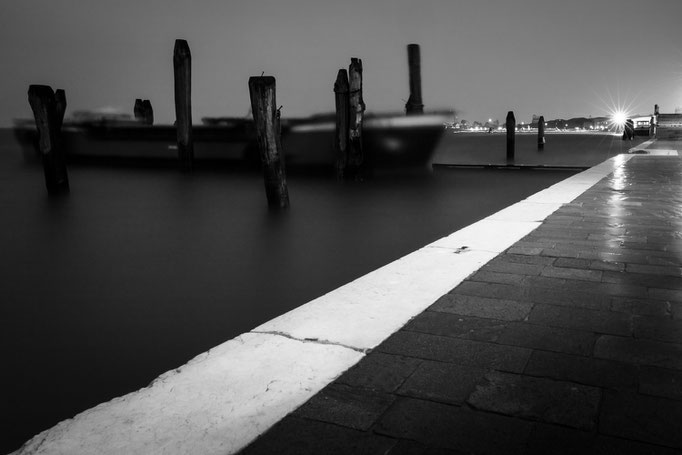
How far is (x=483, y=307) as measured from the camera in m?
2.48

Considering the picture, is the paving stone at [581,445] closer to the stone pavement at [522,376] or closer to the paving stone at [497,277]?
the stone pavement at [522,376]

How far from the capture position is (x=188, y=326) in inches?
144

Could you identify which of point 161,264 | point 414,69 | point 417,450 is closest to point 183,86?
point 414,69

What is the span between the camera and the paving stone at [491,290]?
8.70 ft

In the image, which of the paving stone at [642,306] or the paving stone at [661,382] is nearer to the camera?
the paving stone at [661,382]

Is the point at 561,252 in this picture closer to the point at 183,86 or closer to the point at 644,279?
the point at 644,279

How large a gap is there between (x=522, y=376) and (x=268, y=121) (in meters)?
7.23

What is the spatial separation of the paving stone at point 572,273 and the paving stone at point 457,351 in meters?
1.15

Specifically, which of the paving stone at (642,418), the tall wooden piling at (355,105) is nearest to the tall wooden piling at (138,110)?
the tall wooden piling at (355,105)

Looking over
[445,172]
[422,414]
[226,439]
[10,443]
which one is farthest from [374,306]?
[445,172]

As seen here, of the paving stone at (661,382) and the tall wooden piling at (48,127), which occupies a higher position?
the tall wooden piling at (48,127)

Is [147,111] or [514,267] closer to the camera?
[514,267]

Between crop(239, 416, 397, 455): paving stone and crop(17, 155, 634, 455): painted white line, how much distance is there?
0.18 ft

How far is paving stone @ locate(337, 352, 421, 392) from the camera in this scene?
175 cm
